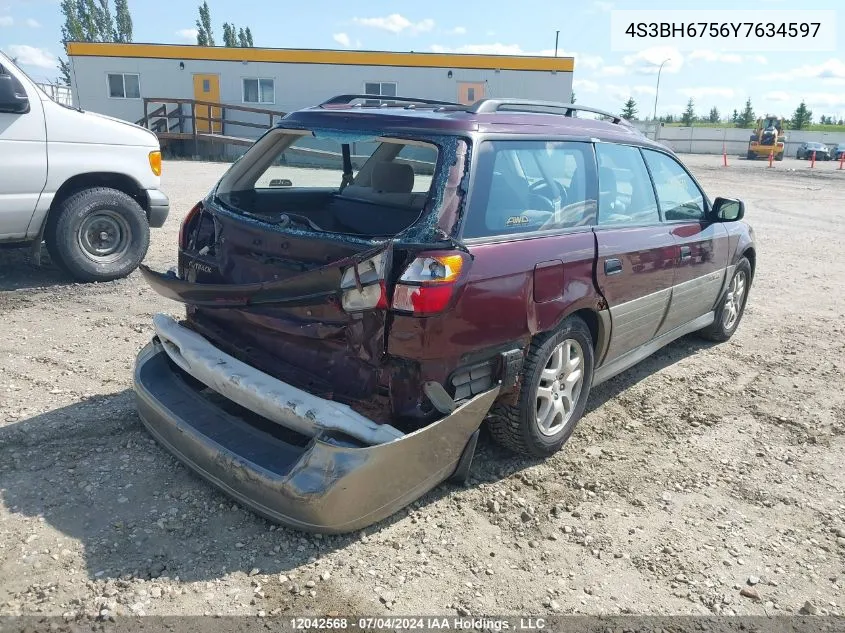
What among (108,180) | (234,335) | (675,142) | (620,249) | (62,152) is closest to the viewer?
(234,335)

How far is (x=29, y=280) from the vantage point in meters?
6.48

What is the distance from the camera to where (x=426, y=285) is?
2.81 metres

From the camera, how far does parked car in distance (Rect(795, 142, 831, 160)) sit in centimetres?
4550

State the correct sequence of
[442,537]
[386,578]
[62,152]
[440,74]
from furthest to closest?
[440,74], [62,152], [442,537], [386,578]

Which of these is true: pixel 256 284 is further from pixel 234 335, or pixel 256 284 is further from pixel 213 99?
pixel 213 99

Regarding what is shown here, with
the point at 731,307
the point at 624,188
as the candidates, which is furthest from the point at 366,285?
the point at 731,307

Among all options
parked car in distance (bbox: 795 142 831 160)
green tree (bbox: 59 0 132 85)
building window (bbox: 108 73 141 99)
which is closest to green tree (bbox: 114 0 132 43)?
green tree (bbox: 59 0 132 85)

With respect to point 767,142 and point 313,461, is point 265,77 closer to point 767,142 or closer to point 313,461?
point 313,461

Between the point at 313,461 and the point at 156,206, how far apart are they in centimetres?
489

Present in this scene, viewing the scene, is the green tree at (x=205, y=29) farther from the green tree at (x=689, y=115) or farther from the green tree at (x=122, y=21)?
the green tree at (x=689, y=115)

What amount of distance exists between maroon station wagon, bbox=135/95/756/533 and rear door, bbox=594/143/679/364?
0.02m

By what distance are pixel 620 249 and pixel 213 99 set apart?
2414cm

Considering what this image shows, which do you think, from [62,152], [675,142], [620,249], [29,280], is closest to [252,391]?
[620,249]

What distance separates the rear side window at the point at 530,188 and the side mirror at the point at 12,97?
4.31 metres
